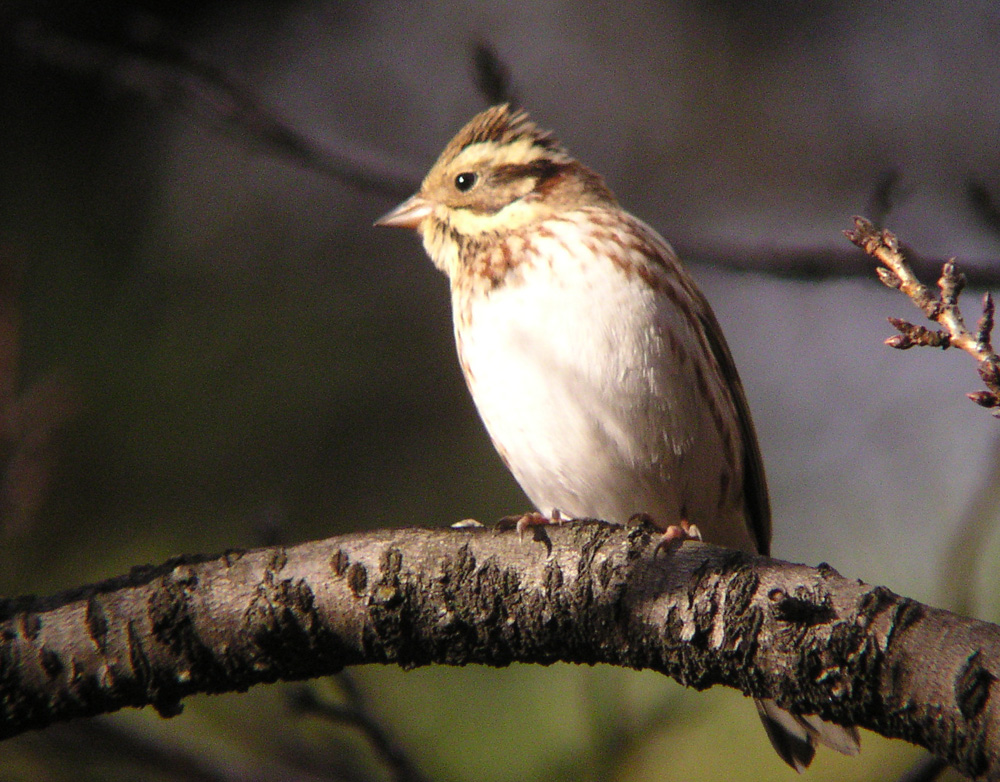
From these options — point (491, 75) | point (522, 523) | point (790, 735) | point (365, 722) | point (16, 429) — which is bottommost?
point (790, 735)

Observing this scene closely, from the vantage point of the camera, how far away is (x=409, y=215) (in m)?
3.78

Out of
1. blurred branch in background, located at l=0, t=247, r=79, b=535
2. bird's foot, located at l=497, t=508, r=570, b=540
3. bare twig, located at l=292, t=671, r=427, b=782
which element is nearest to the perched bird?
bird's foot, located at l=497, t=508, r=570, b=540

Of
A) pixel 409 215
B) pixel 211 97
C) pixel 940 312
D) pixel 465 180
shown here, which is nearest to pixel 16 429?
pixel 211 97

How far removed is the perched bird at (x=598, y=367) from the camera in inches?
123

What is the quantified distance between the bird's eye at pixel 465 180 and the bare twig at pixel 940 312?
1889 millimetres

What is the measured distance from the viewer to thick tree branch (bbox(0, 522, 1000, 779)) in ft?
6.98

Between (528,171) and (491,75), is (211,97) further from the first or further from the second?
(528,171)

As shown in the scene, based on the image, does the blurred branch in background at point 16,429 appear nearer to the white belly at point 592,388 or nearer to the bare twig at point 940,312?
the white belly at point 592,388

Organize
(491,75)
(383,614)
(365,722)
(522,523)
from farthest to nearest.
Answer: (491,75)
(365,722)
(522,523)
(383,614)

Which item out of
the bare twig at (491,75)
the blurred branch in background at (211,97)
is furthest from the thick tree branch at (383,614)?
the bare twig at (491,75)

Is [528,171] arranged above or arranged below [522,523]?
above

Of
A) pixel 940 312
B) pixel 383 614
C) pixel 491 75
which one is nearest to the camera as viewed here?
pixel 940 312

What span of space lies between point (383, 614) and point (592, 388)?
112 cm

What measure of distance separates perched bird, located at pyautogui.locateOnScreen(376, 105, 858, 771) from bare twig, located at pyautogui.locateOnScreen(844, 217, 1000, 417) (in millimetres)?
1125
